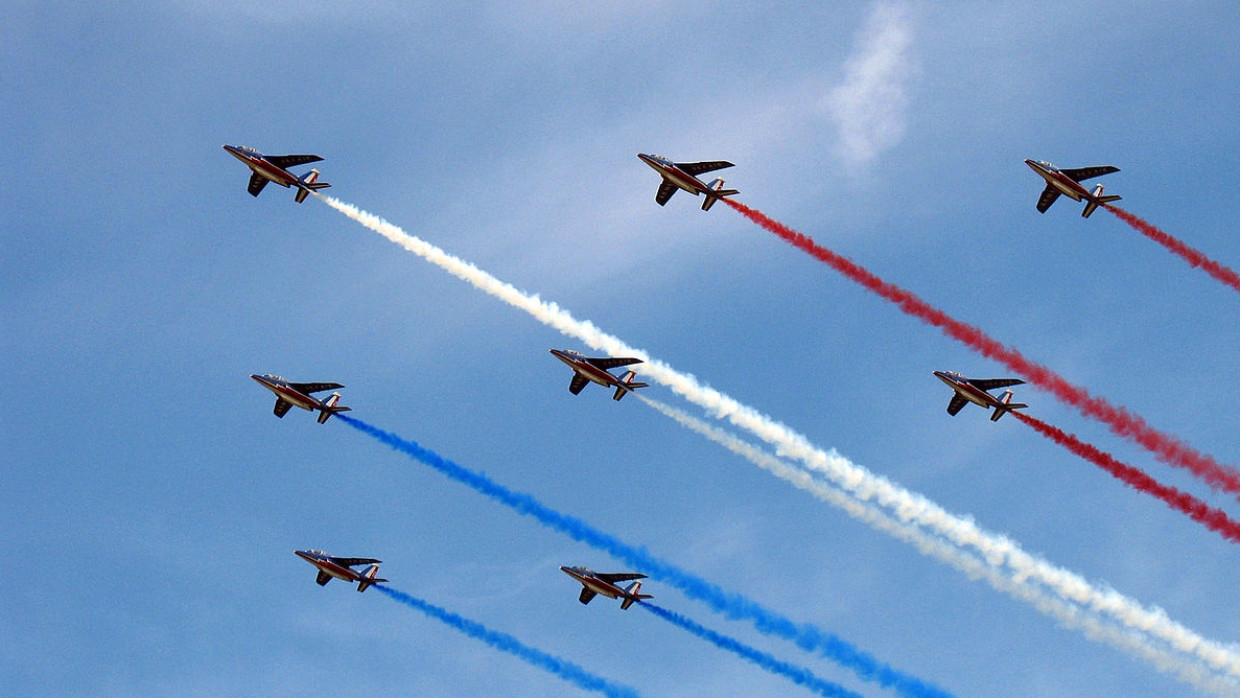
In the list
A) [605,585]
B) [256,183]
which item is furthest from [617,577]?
[256,183]

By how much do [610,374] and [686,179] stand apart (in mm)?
15141

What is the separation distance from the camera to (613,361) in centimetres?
9025

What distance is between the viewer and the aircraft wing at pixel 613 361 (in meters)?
89.9

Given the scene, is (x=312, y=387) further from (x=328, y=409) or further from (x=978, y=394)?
(x=978, y=394)

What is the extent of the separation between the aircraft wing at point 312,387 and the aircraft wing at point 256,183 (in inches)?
589

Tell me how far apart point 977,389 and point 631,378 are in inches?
954

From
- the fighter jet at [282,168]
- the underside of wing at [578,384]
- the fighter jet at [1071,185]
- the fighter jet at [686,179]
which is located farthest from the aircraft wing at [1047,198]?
the fighter jet at [282,168]

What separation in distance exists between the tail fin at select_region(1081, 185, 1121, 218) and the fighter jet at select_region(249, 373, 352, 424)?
54886mm

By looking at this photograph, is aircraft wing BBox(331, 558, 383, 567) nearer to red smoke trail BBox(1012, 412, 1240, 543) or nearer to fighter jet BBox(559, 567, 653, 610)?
fighter jet BBox(559, 567, 653, 610)

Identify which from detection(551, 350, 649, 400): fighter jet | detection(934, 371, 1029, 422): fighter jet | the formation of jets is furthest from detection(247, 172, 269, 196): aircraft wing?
detection(934, 371, 1029, 422): fighter jet

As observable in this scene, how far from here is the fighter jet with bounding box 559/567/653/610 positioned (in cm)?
9025

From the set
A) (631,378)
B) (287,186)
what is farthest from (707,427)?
(287,186)

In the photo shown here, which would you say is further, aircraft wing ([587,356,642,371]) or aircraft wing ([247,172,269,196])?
aircraft wing ([247,172,269,196])

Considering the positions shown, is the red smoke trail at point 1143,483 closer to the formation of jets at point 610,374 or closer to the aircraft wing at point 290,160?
the formation of jets at point 610,374
